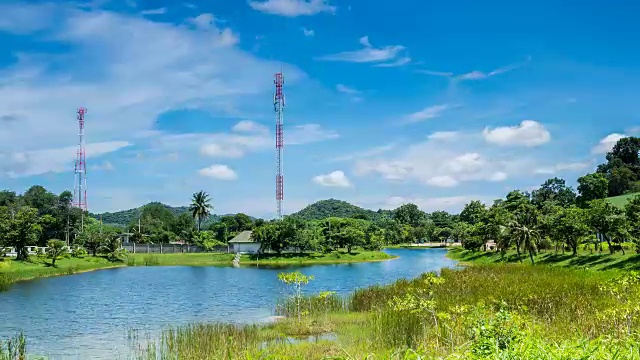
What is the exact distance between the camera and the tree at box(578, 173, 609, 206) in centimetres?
9262

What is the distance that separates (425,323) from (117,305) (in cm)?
2036

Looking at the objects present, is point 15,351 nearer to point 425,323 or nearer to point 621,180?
point 425,323

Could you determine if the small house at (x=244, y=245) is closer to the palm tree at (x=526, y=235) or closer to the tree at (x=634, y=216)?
the palm tree at (x=526, y=235)

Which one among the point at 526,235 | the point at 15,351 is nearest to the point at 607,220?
the point at 526,235

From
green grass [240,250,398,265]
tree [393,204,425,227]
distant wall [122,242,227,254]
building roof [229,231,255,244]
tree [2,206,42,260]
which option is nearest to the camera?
tree [2,206,42,260]

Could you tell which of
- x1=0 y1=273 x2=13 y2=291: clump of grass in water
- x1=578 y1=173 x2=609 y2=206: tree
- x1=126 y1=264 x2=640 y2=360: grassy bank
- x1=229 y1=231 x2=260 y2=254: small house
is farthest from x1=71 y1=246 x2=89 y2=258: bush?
x1=578 y1=173 x2=609 y2=206: tree

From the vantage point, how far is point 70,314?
2662 cm

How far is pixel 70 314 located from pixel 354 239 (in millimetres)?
54889

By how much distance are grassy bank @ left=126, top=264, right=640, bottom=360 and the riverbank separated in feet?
107

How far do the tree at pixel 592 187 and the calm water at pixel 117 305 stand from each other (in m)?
61.8

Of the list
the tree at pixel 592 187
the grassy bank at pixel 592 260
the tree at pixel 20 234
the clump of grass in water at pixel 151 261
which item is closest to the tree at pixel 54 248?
the tree at pixel 20 234

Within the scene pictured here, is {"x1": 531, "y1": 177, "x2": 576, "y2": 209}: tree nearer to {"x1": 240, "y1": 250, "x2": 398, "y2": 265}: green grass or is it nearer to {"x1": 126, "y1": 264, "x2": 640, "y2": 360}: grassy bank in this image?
{"x1": 240, "y1": 250, "x2": 398, "y2": 265}: green grass

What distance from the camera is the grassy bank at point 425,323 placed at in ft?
40.5

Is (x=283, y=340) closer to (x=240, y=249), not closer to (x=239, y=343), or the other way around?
(x=239, y=343)
